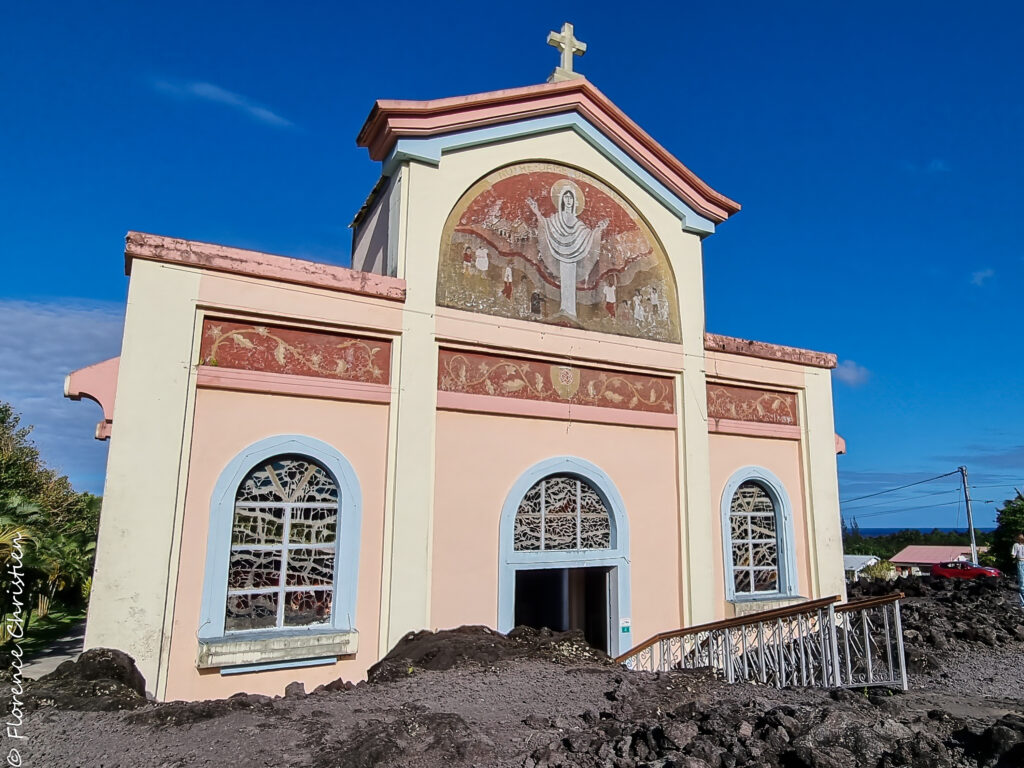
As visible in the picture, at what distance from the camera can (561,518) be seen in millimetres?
8992

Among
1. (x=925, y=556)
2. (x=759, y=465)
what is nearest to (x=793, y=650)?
(x=759, y=465)

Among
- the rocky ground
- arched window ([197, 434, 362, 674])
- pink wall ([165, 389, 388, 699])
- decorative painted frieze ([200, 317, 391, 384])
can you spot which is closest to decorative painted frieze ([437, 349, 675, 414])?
decorative painted frieze ([200, 317, 391, 384])

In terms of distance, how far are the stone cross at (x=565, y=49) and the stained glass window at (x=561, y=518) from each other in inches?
239

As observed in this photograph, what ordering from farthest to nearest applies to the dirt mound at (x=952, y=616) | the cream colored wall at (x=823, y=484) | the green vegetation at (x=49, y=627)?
the green vegetation at (x=49, y=627) < the cream colored wall at (x=823, y=484) < the dirt mound at (x=952, y=616)

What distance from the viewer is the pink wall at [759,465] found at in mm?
10016

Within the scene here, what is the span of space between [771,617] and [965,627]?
15.1 feet

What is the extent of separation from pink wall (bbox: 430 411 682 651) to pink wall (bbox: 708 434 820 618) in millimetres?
747

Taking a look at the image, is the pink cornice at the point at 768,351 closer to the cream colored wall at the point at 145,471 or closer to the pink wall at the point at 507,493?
the pink wall at the point at 507,493

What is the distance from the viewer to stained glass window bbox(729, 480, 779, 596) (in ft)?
33.8

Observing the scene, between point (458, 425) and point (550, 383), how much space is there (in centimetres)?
148

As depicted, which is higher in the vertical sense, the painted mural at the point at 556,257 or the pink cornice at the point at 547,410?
the painted mural at the point at 556,257

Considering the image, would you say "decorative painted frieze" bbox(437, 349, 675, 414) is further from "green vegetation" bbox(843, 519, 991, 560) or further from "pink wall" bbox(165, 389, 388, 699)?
"green vegetation" bbox(843, 519, 991, 560)

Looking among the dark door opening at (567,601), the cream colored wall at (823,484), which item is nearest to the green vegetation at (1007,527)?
the cream colored wall at (823,484)

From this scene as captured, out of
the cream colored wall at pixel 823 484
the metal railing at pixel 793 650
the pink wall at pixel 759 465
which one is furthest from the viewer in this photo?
the cream colored wall at pixel 823 484
